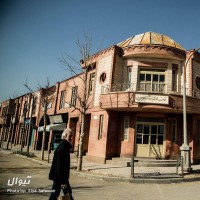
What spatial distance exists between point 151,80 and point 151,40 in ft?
12.9

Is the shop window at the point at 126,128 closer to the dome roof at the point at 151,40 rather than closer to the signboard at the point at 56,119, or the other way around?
the dome roof at the point at 151,40

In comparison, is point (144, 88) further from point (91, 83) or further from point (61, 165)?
point (61, 165)

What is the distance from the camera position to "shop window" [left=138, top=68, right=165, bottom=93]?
56.0ft

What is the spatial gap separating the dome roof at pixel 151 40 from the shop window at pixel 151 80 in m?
2.69

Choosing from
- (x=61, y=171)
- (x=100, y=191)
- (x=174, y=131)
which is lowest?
(x=100, y=191)

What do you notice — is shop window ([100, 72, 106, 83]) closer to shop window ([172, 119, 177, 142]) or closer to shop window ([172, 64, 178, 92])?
shop window ([172, 64, 178, 92])

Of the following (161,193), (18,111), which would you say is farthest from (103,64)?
(18,111)

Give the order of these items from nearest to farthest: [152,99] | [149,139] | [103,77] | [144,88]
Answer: [152,99] → [149,139] → [144,88] → [103,77]

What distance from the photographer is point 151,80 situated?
17219mm

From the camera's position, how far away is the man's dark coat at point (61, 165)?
4.79 metres

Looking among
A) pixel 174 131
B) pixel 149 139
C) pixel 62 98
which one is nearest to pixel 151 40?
pixel 174 131

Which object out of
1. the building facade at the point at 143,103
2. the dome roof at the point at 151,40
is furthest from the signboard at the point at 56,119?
the dome roof at the point at 151,40

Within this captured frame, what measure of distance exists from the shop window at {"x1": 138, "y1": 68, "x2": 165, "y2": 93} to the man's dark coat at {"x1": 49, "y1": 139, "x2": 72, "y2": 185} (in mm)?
12935

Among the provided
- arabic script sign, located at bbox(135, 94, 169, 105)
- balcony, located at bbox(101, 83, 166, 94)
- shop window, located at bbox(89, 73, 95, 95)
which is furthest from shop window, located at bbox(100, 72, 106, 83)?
arabic script sign, located at bbox(135, 94, 169, 105)
